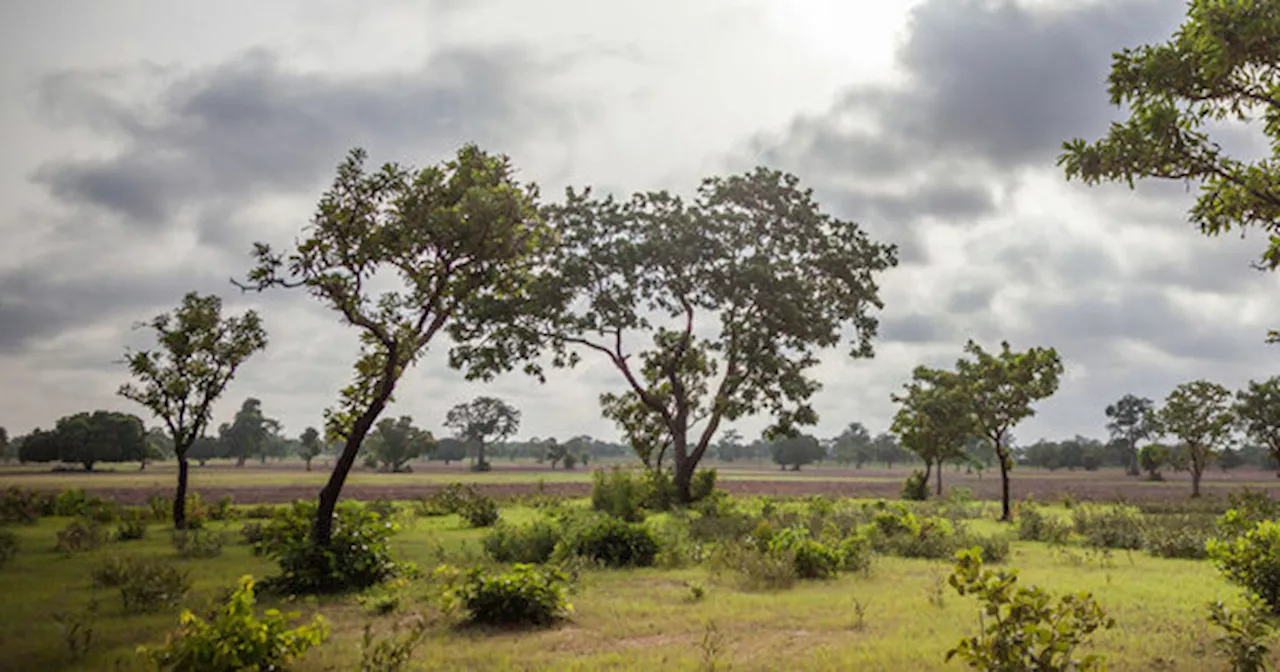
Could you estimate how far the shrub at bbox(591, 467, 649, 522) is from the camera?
2897cm

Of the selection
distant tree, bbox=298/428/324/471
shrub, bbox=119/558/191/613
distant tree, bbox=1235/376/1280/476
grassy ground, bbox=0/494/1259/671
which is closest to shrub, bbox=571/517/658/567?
grassy ground, bbox=0/494/1259/671

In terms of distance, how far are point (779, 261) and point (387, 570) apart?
2705 centimetres

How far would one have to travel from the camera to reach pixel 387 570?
1455cm

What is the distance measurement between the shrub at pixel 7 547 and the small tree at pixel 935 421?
1787 inches

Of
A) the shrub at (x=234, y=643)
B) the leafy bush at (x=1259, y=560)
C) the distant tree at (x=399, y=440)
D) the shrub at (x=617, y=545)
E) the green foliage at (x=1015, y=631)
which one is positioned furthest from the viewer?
the distant tree at (x=399, y=440)

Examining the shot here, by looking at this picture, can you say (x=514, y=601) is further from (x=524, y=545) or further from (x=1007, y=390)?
(x=1007, y=390)

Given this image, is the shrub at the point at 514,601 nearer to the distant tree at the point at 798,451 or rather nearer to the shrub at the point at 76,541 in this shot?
the shrub at the point at 76,541

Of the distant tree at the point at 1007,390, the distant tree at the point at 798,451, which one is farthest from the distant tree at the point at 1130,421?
the distant tree at the point at 1007,390

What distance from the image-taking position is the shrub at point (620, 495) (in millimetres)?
28969

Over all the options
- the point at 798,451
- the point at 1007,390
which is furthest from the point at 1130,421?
the point at 1007,390

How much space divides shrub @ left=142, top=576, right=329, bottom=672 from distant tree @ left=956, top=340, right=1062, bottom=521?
108ft

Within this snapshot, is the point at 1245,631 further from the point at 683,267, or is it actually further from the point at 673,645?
the point at 683,267

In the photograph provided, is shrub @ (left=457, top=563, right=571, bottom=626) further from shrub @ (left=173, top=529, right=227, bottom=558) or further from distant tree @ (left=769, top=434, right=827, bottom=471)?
distant tree @ (left=769, top=434, right=827, bottom=471)

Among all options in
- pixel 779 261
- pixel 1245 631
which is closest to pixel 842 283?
pixel 779 261
